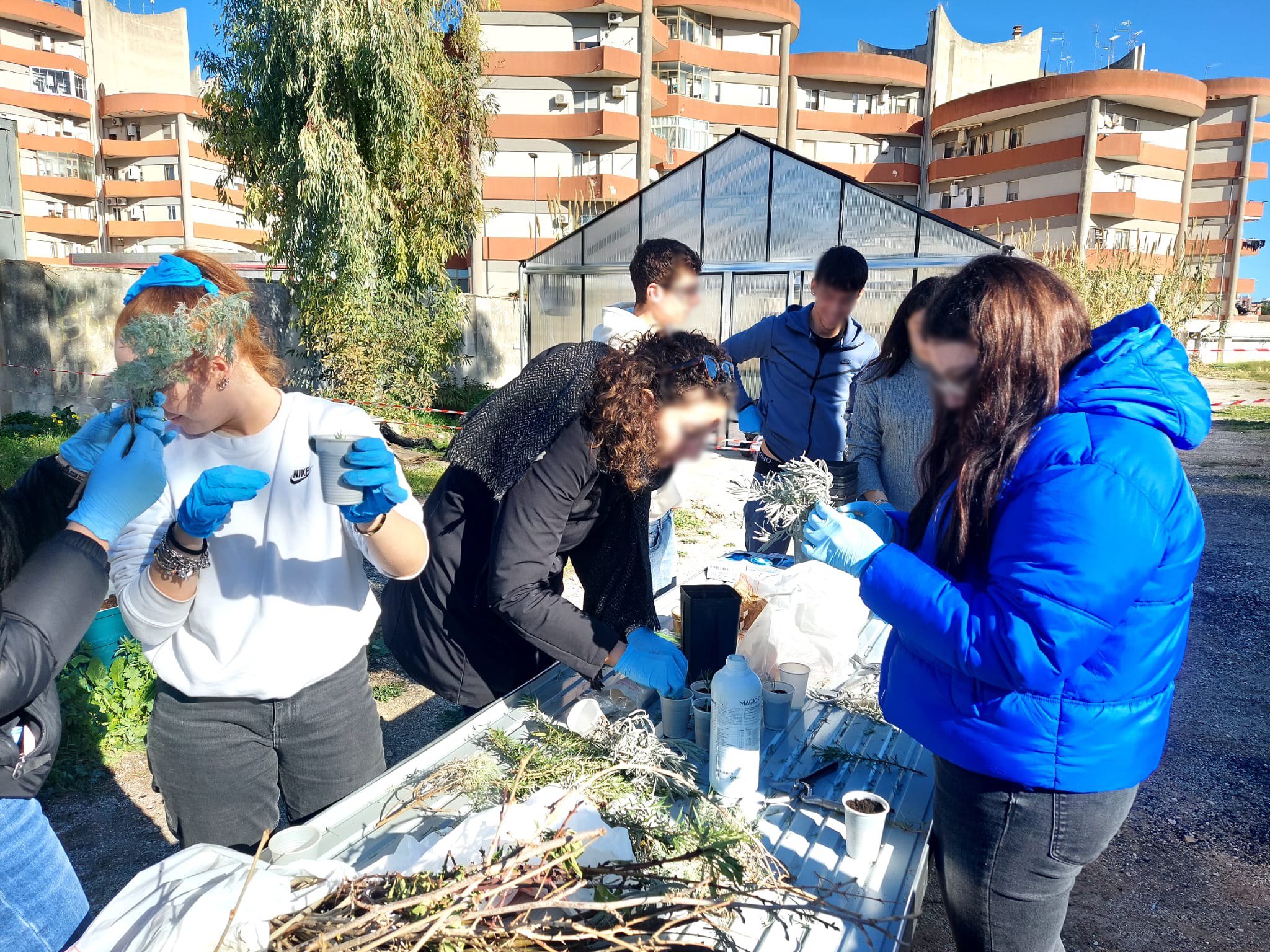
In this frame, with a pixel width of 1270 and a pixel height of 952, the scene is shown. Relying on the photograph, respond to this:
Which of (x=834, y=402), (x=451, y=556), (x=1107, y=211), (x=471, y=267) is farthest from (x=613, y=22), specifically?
(x=451, y=556)

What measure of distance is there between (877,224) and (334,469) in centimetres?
781

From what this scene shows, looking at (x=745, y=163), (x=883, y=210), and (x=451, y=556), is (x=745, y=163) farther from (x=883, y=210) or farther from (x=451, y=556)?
(x=451, y=556)

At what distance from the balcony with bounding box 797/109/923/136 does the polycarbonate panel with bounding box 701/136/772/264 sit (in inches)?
972

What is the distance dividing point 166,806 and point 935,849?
150 cm

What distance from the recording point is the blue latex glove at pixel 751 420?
3.54 m

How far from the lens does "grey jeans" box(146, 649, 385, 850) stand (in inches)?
58.8

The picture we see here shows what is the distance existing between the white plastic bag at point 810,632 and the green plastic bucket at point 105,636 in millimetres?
2589

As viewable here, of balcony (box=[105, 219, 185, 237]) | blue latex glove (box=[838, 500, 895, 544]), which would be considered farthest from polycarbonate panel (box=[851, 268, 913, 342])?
balcony (box=[105, 219, 185, 237])

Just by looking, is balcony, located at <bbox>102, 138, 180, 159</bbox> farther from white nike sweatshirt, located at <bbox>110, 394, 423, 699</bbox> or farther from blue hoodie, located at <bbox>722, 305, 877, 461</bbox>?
white nike sweatshirt, located at <bbox>110, 394, 423, 699</bbox>

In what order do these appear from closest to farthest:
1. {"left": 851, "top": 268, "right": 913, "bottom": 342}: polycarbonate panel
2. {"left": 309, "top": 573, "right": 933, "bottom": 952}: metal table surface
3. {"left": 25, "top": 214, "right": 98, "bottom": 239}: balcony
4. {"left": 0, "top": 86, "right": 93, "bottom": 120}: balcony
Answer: {"left": 309, "top": 573, "right": 933, "bottom": 952}: metal table surface → {"left": 851, "top": 268, "right": 913, "bottom": 342}: polycarbonate panel → {"left": 0, "top": 86, "right": 93, "bottom": 120}: balcony → {"left": 25, "top": 214, "right": 98, "bottom": 239}: balcony

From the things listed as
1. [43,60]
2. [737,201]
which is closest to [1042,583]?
[737,201]

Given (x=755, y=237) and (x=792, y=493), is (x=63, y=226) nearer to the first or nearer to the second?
(x=755, y=237)

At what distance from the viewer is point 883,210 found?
791cm

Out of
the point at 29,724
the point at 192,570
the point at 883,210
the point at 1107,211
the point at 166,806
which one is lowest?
the point at 166,806
